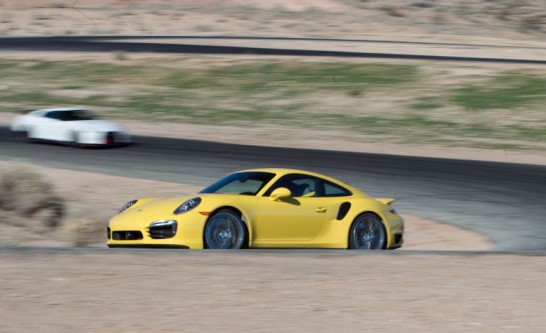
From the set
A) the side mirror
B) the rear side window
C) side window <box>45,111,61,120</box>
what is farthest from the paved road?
the side mirror

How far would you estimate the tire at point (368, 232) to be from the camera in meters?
12.6

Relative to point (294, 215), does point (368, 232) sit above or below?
below

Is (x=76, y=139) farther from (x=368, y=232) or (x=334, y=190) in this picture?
(x=368, y=232)

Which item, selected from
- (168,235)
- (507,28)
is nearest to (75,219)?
(168,235)

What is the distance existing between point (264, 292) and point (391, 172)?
11866 millimetres

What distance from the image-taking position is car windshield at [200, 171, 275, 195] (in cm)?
1245

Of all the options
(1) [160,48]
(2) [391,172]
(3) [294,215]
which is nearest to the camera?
(3) [294,215]

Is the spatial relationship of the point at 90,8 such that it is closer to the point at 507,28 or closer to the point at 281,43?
the point at 281,43

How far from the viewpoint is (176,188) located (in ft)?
60.8

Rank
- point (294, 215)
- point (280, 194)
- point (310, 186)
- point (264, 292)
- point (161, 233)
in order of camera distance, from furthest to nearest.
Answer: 1. point (310, 186)
2. point (294, 215)
3. point (280, 194)
4. point (161, 233)
5. point (264, 292)

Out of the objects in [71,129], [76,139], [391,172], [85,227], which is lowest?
[85,227]

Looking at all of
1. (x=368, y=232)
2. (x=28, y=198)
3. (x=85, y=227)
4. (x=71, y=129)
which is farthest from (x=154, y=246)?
(x=71, y=129)

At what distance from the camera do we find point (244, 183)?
41.6 ft

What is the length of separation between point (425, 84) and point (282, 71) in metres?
5.85
